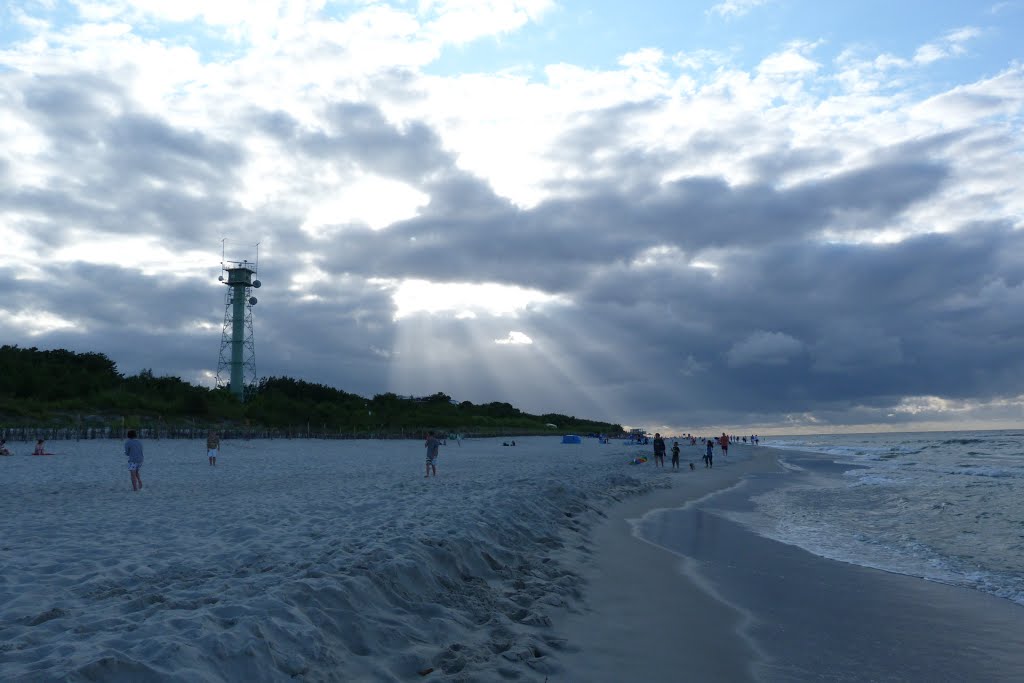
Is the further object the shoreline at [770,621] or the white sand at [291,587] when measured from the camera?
the shoreline at [770,621]

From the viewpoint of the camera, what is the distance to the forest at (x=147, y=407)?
51781 millimetres

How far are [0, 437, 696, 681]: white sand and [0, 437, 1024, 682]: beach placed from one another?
0.10ft

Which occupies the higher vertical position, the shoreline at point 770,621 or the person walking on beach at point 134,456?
the person walking on beach at point 134,456

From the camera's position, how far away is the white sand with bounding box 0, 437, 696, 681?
530 centimetres

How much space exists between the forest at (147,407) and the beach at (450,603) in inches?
→ 1629

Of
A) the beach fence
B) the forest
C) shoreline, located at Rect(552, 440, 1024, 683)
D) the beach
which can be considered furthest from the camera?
the forest

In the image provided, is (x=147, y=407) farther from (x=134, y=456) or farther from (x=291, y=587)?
(x=291, y=587)

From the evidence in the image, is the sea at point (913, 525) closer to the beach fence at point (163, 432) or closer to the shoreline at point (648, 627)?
the shoreline at point (648, 627)

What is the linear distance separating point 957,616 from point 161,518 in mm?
14060

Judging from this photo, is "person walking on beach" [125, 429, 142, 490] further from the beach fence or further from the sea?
the beach fence

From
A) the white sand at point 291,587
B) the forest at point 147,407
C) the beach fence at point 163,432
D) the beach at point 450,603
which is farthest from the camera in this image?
the forest at point 147,407

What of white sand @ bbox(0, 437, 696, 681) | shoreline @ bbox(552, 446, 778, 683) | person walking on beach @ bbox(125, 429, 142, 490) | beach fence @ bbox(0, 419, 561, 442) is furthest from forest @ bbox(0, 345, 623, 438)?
shoreline @ bbox(552, 446, 778, 683)

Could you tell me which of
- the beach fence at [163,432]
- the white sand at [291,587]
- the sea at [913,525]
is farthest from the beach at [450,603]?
the beach fence at [163,432]

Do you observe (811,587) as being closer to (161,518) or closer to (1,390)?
(161,518)
